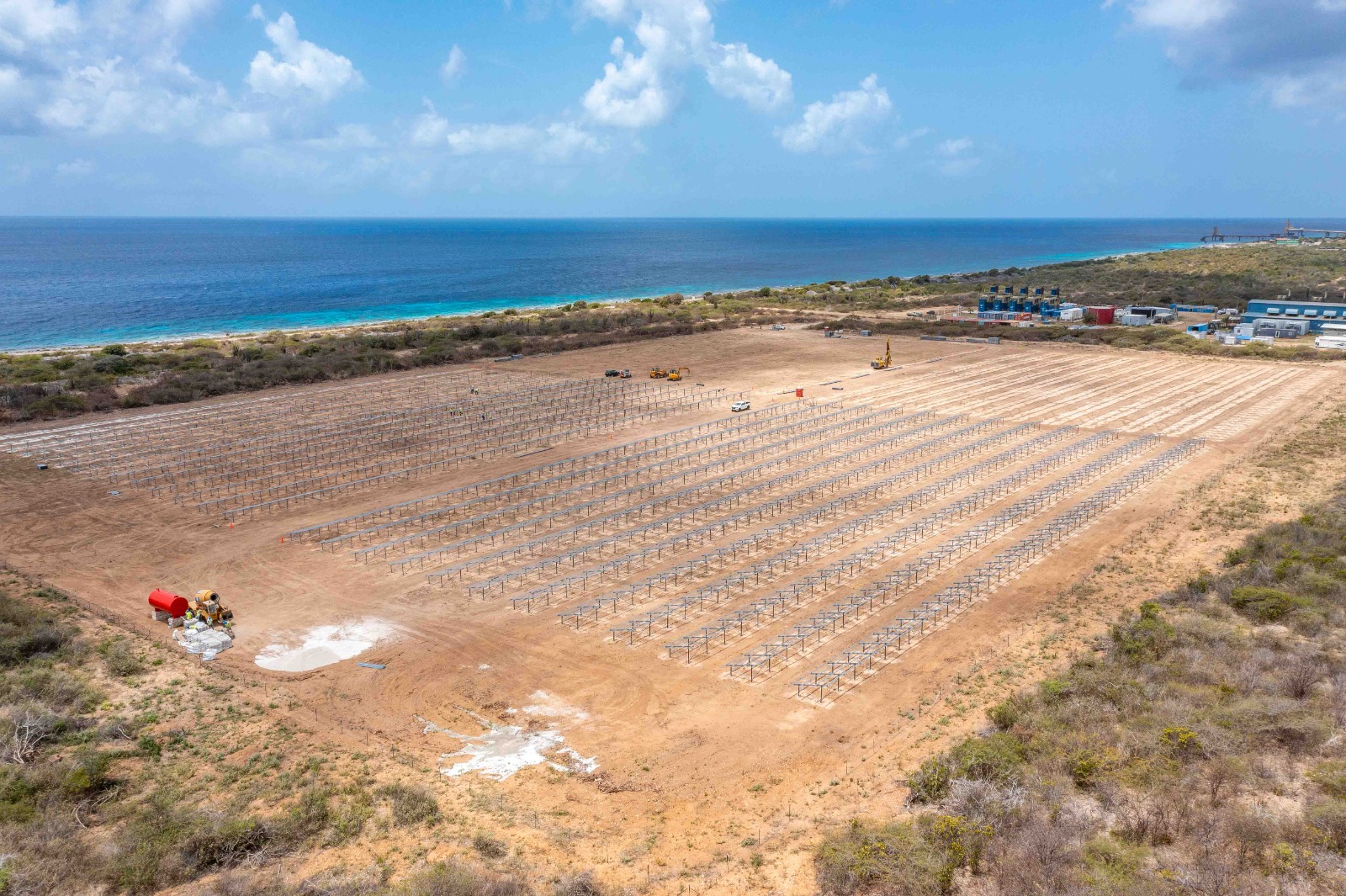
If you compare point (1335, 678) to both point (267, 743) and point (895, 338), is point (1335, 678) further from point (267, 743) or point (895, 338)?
point (895, 338)

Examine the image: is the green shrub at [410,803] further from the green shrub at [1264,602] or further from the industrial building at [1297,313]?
the industrial building at [1297,313]

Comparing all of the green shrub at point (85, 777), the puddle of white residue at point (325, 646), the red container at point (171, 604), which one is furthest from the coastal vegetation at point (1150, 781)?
the red container at point (171, 604)

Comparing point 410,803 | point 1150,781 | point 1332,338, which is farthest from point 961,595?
point 1332,338

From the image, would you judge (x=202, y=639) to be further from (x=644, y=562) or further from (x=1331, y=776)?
(x=1331, y=776)

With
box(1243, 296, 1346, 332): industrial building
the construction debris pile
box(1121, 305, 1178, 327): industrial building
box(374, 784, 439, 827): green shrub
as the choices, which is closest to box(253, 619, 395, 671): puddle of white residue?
the construction debris pile

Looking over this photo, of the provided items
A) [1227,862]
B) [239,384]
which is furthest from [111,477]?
[1227,862]

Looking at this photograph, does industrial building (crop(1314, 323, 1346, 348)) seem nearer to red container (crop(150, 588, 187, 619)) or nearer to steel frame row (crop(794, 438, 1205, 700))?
steel frame row (crop(794, 438, 1205, 700))
